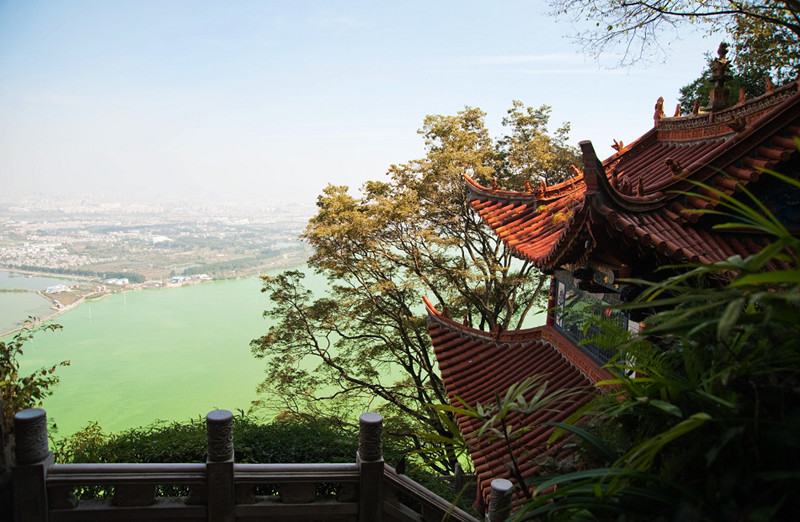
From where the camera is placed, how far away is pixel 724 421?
1182mm

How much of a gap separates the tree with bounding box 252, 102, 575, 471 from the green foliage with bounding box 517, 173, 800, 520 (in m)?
9.39

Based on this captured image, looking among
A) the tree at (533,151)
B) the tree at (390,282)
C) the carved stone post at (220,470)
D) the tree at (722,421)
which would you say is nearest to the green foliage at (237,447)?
the carved stone post at (220,470)

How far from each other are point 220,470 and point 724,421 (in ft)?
12.3

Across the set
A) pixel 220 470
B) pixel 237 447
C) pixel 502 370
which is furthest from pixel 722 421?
pixel 237 447

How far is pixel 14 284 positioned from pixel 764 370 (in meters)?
43.0

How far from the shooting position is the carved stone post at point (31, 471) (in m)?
3.64

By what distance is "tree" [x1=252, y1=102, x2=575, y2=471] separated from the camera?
11.1 metres

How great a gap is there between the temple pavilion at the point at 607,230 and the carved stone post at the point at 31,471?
9.92ft

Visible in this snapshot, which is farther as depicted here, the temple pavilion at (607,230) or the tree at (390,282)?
the tree at (390,282)

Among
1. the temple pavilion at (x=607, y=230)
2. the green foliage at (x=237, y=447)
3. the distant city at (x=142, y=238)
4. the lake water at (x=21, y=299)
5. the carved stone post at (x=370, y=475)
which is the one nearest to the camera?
the temple pavilion at (x=607, y=230)

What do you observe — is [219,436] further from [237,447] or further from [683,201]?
[683,201]

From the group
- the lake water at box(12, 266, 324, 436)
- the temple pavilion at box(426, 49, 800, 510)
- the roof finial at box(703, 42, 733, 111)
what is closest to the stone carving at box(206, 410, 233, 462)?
the temple pavilion at box(426, 49, 800, 510)

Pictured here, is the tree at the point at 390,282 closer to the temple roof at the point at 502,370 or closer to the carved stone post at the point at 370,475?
the temple roof at the point at 502,370

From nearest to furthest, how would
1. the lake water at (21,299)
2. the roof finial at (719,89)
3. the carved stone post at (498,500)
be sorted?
the carved stone post at (498,500) → the roof finial at (719,89) → the lake water at (21,299)
